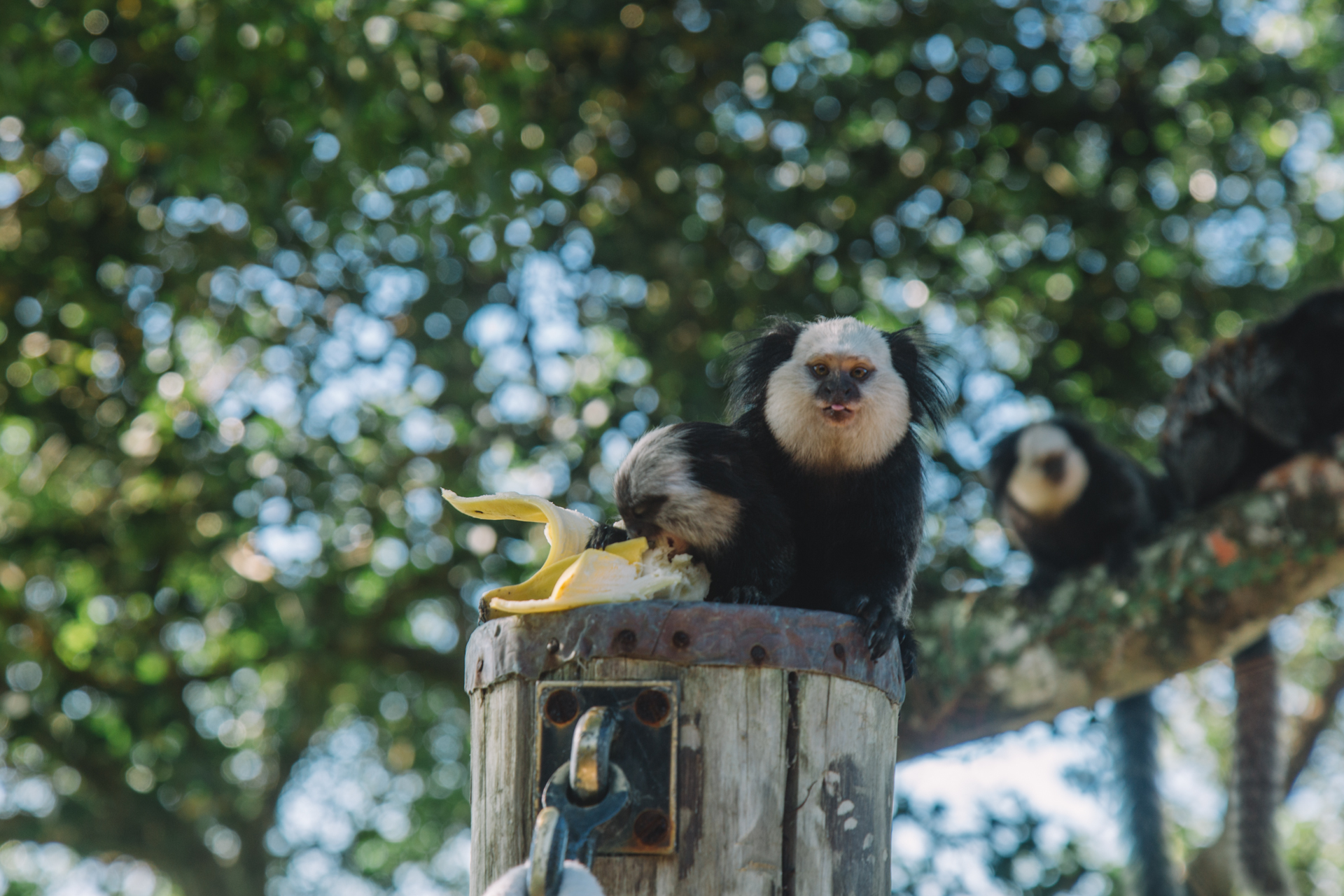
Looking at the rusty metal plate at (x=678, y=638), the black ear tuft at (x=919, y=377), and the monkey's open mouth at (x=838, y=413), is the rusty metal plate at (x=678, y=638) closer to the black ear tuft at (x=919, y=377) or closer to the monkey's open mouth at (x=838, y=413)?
the monkey's open mouth at (x=838, y=413)

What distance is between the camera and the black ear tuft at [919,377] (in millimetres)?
2633

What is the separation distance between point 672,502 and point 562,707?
0.77m

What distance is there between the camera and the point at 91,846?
736 cm

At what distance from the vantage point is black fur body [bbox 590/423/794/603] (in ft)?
7.61

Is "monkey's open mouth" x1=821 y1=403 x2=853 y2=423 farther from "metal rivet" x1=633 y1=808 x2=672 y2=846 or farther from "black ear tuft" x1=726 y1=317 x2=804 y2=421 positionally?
"metal rivet" x1=633 y1=808 x2=672 y2=846

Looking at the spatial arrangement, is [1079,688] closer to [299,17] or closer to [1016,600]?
[1016,600]

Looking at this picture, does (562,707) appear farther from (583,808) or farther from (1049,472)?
(1049,472)

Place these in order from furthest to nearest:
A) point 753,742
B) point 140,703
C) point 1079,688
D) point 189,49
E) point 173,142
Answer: point 140,703 → point 189,49 → point 173,142 → point 1079,688 → point 753,742

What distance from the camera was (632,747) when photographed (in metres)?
1.58

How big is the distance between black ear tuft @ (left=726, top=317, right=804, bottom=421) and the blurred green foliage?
2.02m

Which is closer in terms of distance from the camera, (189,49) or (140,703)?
(189,49)

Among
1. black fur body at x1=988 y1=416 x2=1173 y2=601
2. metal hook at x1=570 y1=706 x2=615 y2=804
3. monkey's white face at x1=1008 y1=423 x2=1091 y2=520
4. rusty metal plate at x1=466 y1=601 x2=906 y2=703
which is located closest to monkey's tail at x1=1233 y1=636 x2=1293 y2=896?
black fur body at x1=988 y1=416 x2=1173 y2=601

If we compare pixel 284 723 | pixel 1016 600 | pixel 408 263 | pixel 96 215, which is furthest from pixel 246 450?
pixel 1016 600

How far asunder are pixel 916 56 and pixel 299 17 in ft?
8.72
